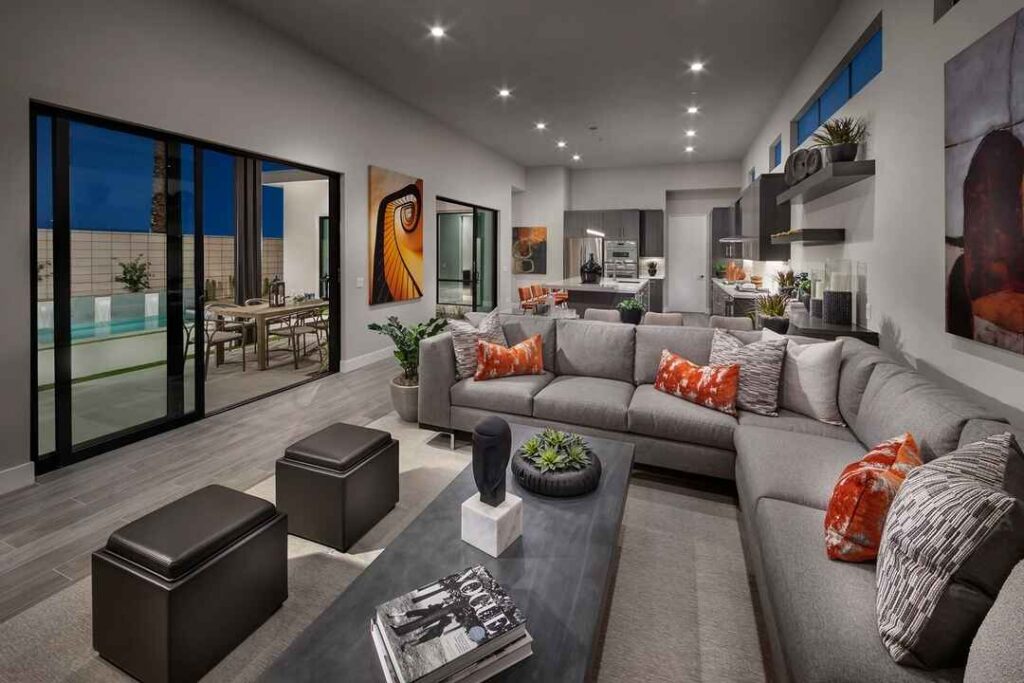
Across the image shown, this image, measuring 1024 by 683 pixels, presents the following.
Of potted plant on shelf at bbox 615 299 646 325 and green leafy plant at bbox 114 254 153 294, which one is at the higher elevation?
green leafy plant at bbox 114 254 153 294

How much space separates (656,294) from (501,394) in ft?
27.2

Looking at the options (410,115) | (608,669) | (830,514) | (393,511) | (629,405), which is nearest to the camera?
(830,514)

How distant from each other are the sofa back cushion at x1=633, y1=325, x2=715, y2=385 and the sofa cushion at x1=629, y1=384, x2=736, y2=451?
40 centimetres

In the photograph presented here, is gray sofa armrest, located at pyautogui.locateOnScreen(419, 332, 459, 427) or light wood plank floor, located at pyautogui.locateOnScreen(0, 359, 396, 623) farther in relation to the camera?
gray sofa armrest, located at pyautogui.locateOnScreen(419, 332, 459, 427)

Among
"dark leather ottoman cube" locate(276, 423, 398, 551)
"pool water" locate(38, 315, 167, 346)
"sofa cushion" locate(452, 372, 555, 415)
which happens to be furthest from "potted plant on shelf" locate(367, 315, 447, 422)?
"pool water" locate(38, 315, 167, 346)

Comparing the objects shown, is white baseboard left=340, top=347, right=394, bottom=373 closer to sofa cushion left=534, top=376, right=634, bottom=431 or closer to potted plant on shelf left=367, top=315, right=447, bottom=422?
potted plant on shelf left=367, top=315, right=447, bottom=422

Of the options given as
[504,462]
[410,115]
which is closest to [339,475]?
[504,462]

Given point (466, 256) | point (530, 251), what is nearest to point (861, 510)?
point (466, 256)

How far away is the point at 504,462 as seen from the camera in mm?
1607

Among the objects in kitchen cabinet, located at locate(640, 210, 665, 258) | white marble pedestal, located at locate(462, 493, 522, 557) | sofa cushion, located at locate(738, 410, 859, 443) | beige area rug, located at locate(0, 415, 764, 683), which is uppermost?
kitchen cabinet, located at locate(640, 210, 665, 258)

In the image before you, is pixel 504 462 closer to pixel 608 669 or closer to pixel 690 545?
pixel 608 669

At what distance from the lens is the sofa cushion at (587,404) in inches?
122

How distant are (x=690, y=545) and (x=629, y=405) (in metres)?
0.92

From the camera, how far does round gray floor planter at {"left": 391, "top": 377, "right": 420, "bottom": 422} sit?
12.9 ft
